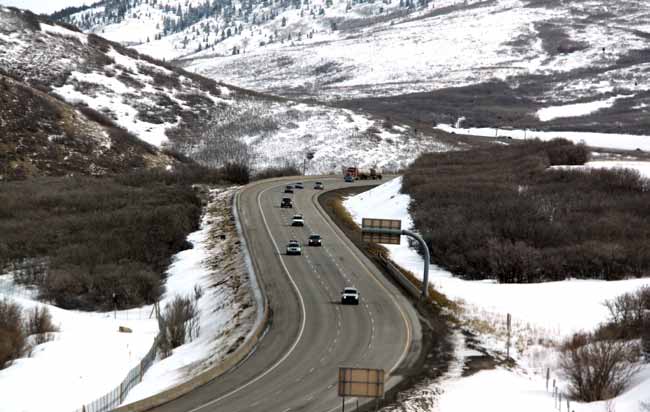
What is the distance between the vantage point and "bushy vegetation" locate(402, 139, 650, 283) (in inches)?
2194

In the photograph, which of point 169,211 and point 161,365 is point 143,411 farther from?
point 169,211

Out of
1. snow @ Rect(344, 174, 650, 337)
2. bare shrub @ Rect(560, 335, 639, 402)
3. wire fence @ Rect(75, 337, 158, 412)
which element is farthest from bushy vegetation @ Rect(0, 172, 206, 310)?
bare shrub @ Rect(560, 335, 639, 402)

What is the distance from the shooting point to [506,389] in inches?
1291

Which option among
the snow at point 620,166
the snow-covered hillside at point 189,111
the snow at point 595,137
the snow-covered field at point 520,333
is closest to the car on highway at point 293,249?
the snow-covered field at point 520,333

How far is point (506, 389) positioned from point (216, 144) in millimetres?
112327

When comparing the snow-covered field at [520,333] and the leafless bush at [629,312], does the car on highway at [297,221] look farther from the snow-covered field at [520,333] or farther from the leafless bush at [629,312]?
the leafless bush at [629,312]

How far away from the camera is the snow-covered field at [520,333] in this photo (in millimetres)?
30594

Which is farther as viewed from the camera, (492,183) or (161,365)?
(492,183)

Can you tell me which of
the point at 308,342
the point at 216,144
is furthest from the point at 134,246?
the point at 216,144

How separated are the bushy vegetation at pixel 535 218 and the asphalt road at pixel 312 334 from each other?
341 inches

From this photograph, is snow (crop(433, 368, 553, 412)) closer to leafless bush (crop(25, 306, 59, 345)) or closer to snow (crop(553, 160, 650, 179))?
leafless bush (crop(25, 306, 59, 345))

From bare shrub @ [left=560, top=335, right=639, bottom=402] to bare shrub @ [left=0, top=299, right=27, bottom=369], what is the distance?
30.1 metres

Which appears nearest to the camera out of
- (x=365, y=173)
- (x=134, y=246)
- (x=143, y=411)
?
(x=143, y=411)

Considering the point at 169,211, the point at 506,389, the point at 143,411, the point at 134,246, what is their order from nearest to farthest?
the point at 143,411
the point at 506,389
the point at 134,246
the point at 169,211
